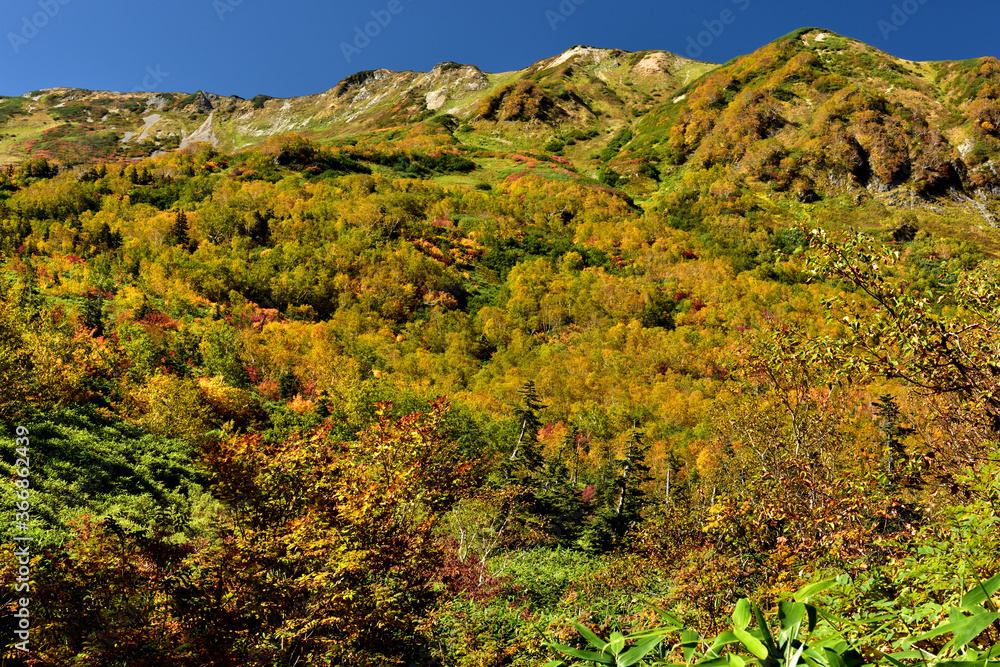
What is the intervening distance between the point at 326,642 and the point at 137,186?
67.8 meters

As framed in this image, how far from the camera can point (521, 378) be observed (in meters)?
41.1

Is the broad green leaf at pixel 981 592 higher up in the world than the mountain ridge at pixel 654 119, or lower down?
lower down

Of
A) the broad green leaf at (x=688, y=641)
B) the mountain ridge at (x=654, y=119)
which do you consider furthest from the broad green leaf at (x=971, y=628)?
the mountain ridge at (x=654, y=119)

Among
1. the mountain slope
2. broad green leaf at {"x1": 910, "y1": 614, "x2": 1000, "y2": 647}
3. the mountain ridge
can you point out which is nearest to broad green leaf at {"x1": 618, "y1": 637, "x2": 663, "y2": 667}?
broad green leaf at {"x1": 910, "y1": 614, "x2": 1000, "y2": 647}

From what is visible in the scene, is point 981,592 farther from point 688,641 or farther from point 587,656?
point 587,656

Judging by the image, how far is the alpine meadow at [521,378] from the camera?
3877 mm

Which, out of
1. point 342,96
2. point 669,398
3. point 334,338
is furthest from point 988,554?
point 342,96

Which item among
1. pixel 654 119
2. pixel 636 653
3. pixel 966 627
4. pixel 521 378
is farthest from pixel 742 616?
pixel 654 119

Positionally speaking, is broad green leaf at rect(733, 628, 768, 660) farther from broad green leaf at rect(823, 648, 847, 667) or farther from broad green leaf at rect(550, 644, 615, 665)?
broad green leaf at rect(550, 644, 615, 665)

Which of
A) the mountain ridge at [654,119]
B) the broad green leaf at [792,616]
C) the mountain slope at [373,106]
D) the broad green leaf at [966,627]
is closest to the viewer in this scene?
the broad green leaf at [966,627]

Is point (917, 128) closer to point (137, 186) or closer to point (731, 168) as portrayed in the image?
point (731, 168)

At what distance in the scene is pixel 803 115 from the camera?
283 ft

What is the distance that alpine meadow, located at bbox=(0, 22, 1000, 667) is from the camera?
3877mm

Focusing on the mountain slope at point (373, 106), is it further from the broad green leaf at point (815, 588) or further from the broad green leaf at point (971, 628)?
the broad green leaf at point (971, 628)
